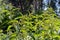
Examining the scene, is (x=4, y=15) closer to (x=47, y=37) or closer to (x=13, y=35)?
(x=13, y=35)

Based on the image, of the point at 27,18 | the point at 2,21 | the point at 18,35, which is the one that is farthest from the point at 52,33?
the point at 2,21

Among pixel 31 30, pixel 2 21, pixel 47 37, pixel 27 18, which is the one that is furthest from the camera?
pixel 2 21

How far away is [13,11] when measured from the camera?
382cm

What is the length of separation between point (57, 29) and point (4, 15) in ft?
4.14

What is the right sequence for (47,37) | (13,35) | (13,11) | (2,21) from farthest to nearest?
(13,11) → (2,21) → (13,35) → (47,37)

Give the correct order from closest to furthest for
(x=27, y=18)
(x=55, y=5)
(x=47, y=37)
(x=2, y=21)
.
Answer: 1. (x=47, y=37)
2. (x=27, y=18)
3. (x=2, y=21)
4. (x=55, y=5)

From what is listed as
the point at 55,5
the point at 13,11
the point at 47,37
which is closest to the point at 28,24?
the point at 47,37

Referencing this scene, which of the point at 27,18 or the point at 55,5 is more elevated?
the point at 27,18

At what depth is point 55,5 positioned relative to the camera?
9.79 metres

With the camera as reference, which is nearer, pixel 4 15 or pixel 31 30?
pixel 31 30

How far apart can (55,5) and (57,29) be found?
23.8ft

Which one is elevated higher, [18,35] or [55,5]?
[18,35]

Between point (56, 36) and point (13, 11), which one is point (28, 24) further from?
point (13, 11)

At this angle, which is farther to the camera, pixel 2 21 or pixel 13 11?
pixel 13 11
